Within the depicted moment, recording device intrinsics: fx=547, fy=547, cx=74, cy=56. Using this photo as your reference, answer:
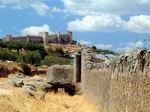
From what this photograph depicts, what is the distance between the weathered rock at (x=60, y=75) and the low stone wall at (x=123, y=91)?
1597 centimetres

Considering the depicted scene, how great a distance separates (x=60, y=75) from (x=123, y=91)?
27707 millimetres

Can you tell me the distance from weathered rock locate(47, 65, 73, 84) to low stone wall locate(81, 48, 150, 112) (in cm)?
1597

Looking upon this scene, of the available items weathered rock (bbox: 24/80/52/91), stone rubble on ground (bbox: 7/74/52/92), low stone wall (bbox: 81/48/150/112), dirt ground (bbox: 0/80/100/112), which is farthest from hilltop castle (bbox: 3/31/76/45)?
low stone wall (bbox: 81/48/150/112)

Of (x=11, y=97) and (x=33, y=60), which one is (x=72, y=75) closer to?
(x=11, y=97)

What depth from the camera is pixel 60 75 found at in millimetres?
45438

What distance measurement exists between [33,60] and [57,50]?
27.2 meters

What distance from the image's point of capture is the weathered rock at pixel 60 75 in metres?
45.1

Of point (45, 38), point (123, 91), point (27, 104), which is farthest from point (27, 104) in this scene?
point (45, 38)

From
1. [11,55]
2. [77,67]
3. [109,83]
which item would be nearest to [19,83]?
[77,67]

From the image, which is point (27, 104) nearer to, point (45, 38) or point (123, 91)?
point (123, 91)

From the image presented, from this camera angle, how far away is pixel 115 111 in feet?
64.4

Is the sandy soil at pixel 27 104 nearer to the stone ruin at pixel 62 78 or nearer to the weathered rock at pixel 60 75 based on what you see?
the stone ruin at pixel 62 78

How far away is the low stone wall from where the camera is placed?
546 inches

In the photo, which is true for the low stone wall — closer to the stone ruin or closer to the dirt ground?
the dirt ground
